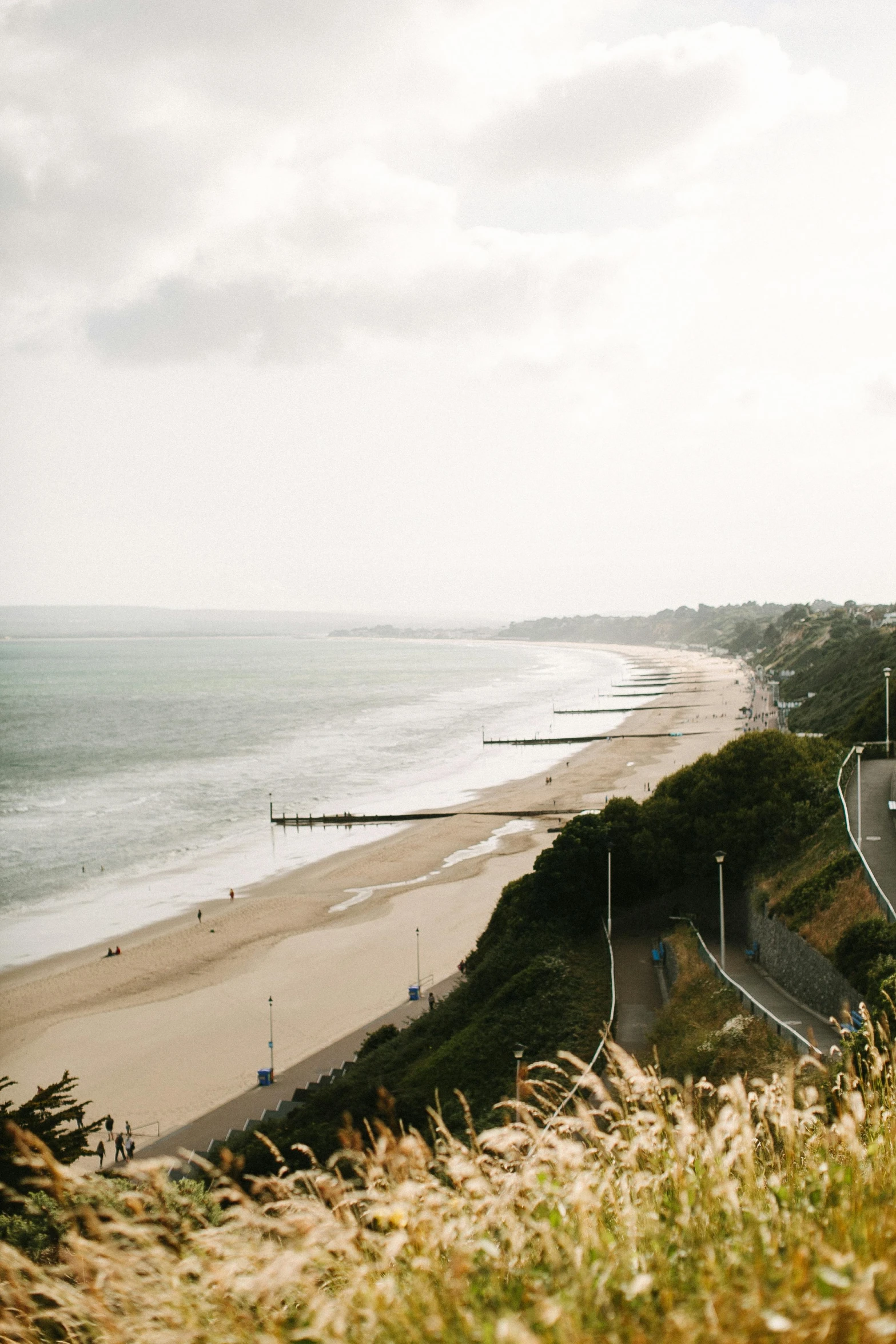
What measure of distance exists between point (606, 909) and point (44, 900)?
25563 mm

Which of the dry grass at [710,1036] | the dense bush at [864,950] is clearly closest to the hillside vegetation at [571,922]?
the dry grass at [710,1036]

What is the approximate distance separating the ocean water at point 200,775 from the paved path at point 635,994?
1785 cm

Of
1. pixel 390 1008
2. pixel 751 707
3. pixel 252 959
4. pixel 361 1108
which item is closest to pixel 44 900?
pixel 252 959

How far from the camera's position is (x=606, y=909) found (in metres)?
24.5

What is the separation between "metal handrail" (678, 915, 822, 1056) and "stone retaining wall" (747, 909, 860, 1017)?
3.31ft

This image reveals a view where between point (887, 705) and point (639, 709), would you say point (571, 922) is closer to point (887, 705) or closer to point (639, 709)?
point (887, 705)

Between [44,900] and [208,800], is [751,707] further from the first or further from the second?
[44,900]

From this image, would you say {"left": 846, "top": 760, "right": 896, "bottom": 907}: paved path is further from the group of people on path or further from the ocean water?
the ocean water

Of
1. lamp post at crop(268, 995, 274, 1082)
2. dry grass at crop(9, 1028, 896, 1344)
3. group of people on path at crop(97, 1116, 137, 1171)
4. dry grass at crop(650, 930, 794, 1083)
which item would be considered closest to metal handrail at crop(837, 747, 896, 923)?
dry grass at crop(650, 930, 794, 1083)

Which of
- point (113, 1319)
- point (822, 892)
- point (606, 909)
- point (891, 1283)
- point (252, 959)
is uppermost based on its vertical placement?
point (891, 1283)

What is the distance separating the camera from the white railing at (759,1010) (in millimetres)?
13859

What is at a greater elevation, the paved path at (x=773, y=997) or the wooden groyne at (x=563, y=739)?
the paved path at (x=773, y=997)

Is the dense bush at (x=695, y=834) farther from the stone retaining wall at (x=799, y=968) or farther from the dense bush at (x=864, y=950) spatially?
the dense bush at (x=864, y=950)

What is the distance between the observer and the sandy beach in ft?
75.7
